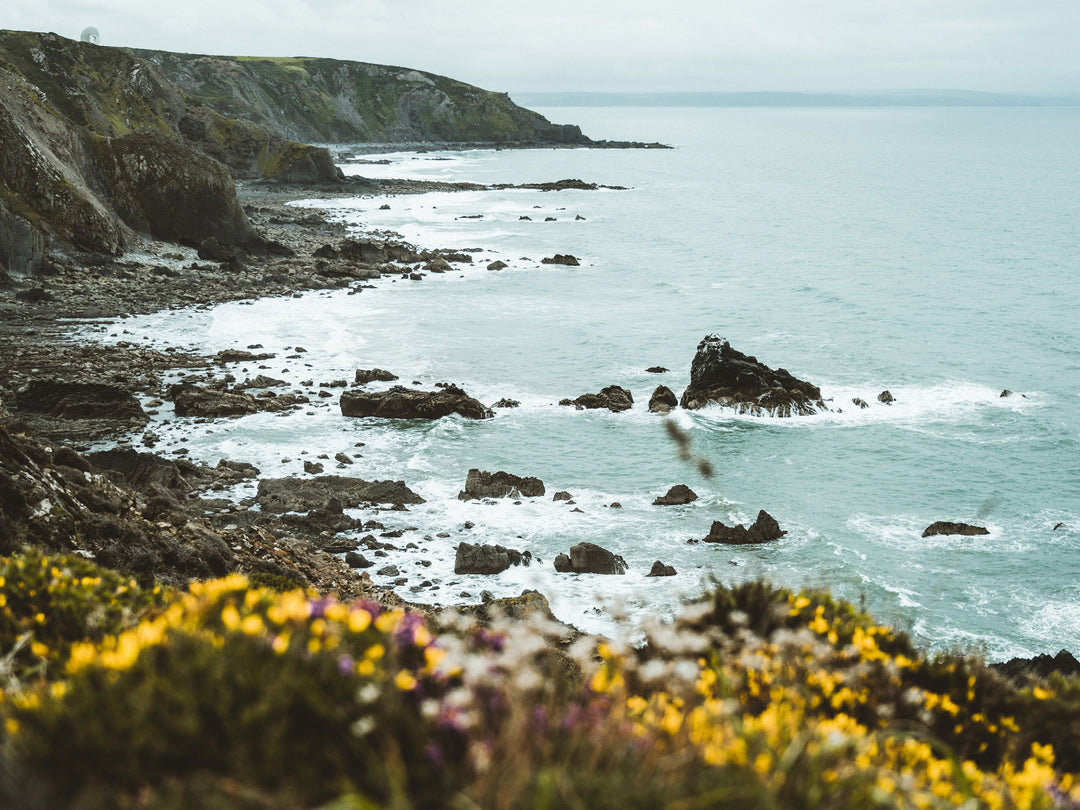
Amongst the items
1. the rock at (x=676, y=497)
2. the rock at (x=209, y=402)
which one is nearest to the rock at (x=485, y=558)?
the rock at (x=676, y=497)

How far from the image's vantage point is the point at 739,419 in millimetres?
34844

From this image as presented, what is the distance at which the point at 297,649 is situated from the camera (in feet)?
12.8

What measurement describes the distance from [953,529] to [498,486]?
15116 mm

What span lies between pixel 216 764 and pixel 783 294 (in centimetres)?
A: 6088

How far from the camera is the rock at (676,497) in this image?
2661cm

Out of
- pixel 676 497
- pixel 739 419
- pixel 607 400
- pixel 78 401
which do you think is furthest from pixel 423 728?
pixel 739 419

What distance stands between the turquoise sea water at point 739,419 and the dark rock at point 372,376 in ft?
4.33

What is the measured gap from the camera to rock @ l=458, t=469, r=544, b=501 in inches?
1035

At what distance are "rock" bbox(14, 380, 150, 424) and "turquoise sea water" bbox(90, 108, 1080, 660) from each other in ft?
5.45

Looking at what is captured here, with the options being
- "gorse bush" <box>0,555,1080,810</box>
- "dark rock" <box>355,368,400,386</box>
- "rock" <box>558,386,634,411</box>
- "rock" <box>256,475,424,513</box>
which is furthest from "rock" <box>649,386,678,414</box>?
"gorse bush" <box>0,555,1080,810</box>

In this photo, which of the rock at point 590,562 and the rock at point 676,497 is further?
the rock at point 676,497

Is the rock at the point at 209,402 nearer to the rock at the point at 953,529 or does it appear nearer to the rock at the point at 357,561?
the rock at the point at 357,561

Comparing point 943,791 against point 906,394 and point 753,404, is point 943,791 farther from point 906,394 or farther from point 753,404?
point 906,394

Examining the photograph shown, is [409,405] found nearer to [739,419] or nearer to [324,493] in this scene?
[324,493]
